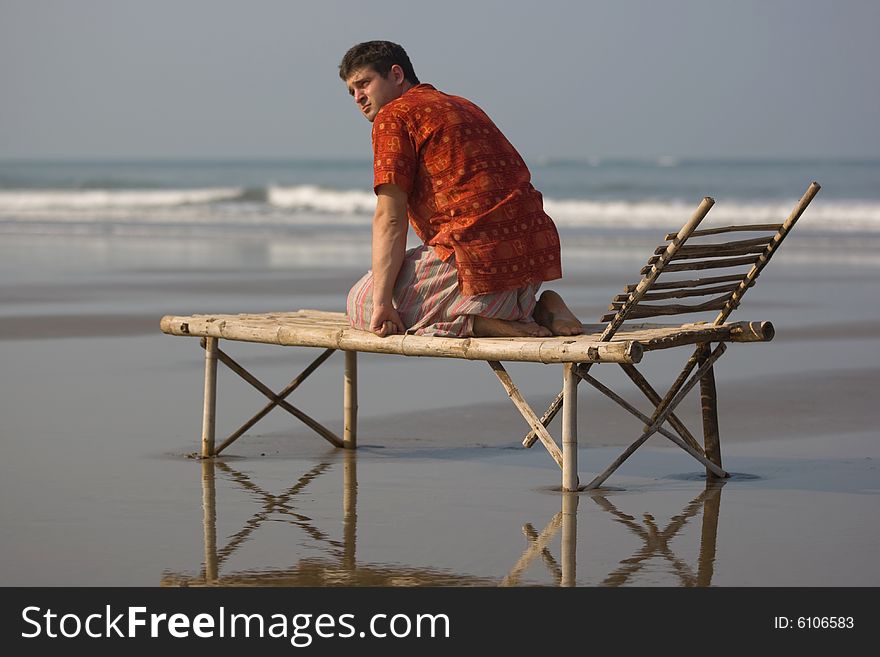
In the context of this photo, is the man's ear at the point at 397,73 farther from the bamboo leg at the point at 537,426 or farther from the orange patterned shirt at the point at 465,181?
the bamboo leg at the point at 537,426

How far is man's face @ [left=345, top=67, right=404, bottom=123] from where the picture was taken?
595 centimetres

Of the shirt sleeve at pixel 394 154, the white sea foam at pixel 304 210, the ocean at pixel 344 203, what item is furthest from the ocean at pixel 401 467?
the white sea foam at pixel 304 210

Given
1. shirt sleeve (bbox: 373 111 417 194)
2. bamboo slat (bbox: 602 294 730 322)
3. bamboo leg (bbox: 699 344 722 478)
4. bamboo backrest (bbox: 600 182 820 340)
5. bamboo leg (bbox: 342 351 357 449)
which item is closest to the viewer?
bamboo backrest (bbox: 600 182 820 340)

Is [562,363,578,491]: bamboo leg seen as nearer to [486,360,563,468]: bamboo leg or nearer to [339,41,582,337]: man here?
[486,360,563,468]: bamboo leg

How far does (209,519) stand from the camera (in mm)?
5312

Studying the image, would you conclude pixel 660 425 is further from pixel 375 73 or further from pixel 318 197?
pixel 318 197

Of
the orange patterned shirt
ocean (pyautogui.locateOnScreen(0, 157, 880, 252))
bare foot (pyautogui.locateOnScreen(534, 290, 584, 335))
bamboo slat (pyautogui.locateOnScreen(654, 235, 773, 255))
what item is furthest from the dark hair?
ocean (pyautogui.locateOnScreen(0, 157, 880, 252))

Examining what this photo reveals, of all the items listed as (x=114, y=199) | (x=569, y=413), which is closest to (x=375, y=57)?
(x=569, y=413)

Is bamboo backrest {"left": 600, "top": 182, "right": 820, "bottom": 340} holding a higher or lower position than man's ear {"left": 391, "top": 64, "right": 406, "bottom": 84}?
lower

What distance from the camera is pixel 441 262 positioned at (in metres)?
5.91

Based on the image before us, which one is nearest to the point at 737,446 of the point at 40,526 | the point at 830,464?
the point at 830,464
